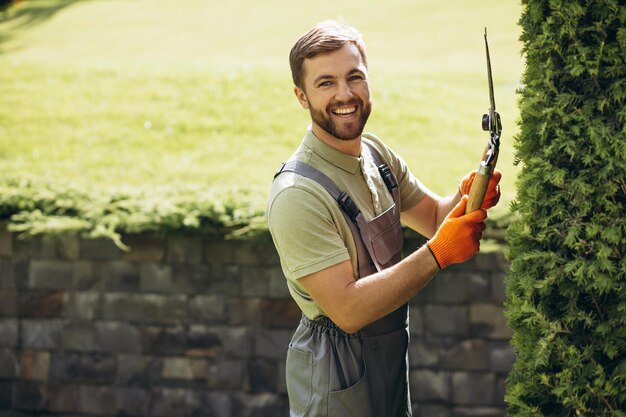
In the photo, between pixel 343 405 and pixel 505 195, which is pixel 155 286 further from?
pixel 343 405

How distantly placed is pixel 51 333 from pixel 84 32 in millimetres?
13498

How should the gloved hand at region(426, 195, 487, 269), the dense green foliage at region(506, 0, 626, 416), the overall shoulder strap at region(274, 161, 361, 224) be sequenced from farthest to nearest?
the overall shoulder strap at region(274, 161, 361, 224)
the gloved hand at region(426, 195, 487, 269)
the dense green foliage at region(506, 0, 626, 416)

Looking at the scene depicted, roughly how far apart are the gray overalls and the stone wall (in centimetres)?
219

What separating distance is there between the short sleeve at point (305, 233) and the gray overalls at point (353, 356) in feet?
0.33

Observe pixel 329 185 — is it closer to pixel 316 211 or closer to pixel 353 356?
pixel 316 211

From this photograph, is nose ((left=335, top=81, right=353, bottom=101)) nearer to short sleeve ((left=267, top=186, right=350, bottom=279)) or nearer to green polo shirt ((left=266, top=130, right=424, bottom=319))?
green polo shirt ((left=266, top=130, right=424, bottom=319))

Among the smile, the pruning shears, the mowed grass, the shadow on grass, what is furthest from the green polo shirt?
the shadow on grass

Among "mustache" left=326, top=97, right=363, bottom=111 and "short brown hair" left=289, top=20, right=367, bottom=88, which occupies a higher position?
"short brown hair" left=289, top=20, right=367, bottom=88

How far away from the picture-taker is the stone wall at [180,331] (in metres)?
5.42

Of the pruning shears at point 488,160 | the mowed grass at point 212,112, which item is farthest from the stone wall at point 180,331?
the pruning shears at point 488,160

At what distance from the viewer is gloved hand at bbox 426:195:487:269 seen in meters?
2.86

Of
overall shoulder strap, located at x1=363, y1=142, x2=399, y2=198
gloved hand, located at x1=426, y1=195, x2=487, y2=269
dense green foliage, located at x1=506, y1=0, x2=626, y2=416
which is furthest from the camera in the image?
overall shoulder strap, located at x1=363, y1=142, x2=399, y2=198

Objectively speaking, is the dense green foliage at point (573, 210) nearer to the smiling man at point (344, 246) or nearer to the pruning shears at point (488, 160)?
the pruning shears at point (488, 160)

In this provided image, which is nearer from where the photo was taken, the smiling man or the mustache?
the smiling man
